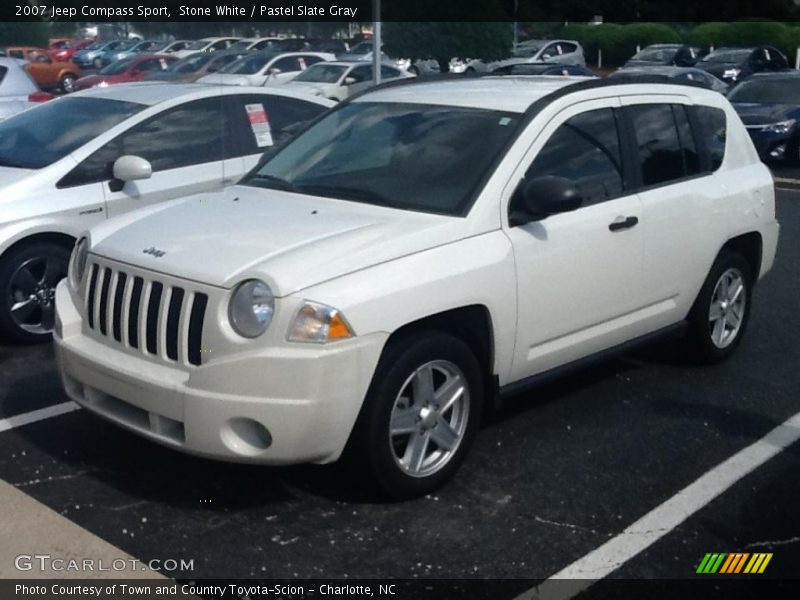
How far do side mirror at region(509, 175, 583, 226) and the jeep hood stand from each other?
0.34 metres

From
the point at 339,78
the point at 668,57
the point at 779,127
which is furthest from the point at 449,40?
the point at 779,127

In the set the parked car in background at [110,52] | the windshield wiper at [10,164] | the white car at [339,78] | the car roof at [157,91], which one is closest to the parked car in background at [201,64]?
the white car at [339,78]

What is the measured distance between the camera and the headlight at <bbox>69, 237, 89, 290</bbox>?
5.01 meters

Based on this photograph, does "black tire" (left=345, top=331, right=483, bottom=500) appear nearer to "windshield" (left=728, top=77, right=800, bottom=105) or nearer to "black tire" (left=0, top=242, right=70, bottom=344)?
"black tire" (left=0, top=242, right=70, bottom=344)

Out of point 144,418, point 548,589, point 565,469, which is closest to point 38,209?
point 144,418

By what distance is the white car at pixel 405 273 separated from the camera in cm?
425

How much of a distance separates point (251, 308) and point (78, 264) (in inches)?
48.7

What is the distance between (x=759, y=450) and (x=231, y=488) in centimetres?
255

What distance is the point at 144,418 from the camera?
14.8 ft

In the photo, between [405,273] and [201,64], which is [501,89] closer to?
[405,273]

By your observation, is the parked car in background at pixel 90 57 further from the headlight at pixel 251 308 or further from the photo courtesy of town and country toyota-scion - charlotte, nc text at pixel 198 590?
the photo courtesy of town and country toyota-scion - charlotte, nc text at pixel 198 590

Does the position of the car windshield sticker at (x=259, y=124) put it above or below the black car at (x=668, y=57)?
above

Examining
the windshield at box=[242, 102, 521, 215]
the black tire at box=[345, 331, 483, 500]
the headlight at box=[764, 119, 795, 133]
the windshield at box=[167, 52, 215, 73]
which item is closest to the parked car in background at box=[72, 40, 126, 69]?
the windshield at box=[167, 52, 215, 73]

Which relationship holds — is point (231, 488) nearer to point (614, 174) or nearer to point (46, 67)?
point (614, 174)
